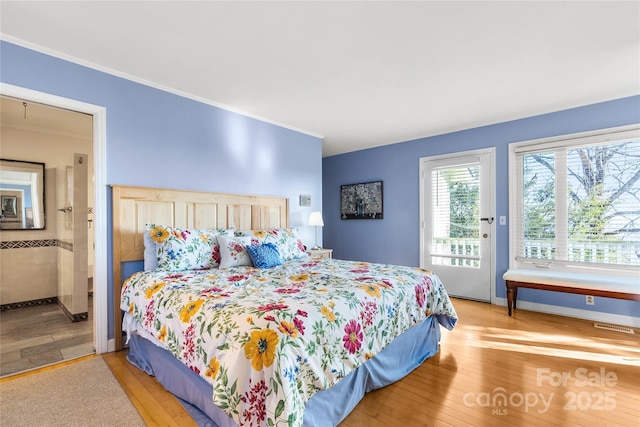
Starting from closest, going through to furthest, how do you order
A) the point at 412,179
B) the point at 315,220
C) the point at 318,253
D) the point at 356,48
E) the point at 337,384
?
the point at 337,384, the point at 356,48, the point at 318,253, the point at 315,220, the point at 412,179

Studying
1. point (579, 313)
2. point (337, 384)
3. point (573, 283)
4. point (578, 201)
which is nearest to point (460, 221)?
point (578, 201)

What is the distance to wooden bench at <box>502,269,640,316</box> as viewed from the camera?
2898mm

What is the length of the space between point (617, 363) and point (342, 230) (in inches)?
161

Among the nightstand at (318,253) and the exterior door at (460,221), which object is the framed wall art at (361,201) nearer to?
the exterior door at (460,221)

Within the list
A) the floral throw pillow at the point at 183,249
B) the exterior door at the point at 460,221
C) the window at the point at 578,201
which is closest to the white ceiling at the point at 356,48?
the window at the point at 578,201

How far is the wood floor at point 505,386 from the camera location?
5.70 feet

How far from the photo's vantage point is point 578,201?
3.52 metres

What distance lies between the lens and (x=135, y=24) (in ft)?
6.73

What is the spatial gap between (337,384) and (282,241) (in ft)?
5.96

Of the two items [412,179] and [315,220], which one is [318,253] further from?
[412,179]

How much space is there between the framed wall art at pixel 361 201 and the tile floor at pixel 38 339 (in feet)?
13.5

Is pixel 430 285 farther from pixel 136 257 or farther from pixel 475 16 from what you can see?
pixel 136 257

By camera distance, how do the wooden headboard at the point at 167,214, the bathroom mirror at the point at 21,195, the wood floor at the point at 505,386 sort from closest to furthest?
the wood floor at the point at 505,386 → the wooden headboard at the point at 167,214 → the bathroom mirror at the point at 21,195

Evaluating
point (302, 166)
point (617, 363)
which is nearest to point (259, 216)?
point (302, 166)
